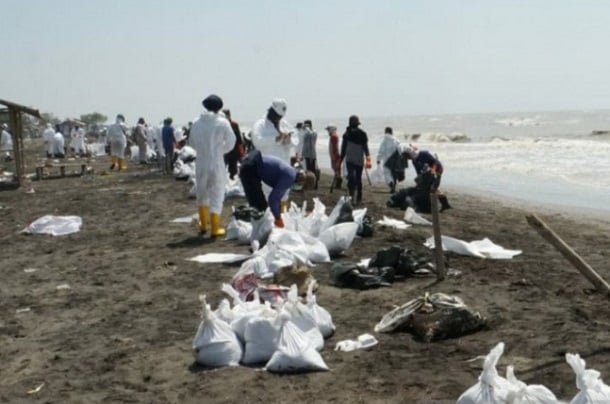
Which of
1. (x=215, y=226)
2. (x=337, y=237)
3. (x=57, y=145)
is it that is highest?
(x=337, y=237)

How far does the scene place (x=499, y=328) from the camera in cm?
528

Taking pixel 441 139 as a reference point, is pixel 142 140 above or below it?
above

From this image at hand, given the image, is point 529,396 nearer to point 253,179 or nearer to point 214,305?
point 214,305

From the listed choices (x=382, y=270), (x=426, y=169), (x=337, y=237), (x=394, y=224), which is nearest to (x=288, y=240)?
(x=382, y=270)

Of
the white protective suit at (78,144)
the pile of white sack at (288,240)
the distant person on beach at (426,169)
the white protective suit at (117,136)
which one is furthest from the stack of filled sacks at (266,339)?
the white protective suit at (78,144)

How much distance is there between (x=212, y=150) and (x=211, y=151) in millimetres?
17

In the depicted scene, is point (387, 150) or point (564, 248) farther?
point (387, 150)

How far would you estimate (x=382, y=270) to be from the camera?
6855 millimetres

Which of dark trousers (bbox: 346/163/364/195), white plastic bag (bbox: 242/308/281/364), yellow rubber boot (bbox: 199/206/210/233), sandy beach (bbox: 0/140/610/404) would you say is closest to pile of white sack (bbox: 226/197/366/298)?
sandy beach (bbox: 0/140/610/404)

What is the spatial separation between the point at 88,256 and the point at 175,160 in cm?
1206

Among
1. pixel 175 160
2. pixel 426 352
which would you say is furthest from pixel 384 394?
pixel 175 160

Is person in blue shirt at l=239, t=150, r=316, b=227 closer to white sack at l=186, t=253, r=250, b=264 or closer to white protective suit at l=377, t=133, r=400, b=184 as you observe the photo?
white sack at l=186, t=253, r=250, b=264

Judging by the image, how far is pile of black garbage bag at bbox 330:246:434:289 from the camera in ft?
22.0

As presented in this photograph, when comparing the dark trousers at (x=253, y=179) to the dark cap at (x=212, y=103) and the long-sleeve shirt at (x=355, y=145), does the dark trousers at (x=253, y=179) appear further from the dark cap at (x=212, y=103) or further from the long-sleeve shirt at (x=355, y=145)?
the long-sleeve shirt at (x=355, y=145)
